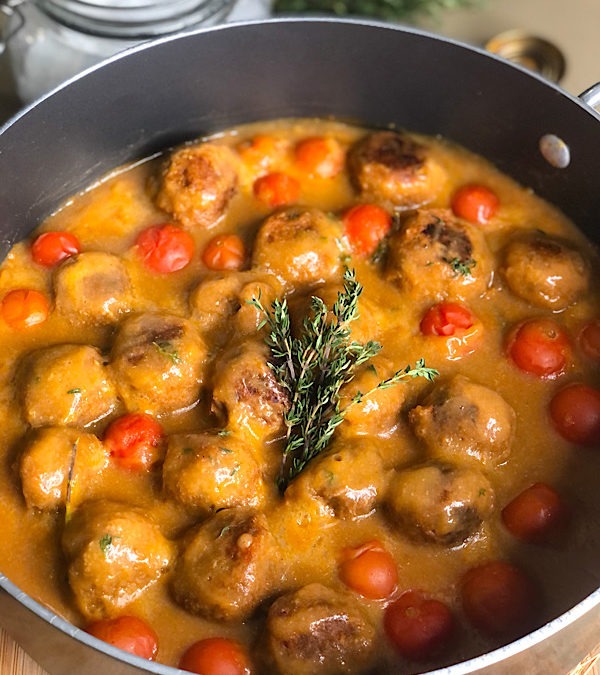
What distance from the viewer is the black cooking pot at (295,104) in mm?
3336

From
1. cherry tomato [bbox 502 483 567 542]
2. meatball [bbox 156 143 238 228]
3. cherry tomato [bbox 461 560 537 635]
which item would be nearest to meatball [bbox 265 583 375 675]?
cherry tomato [bbox 461 560 537 635]

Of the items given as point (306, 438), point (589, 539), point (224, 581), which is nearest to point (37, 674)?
point (224, 581)

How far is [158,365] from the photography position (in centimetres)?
296

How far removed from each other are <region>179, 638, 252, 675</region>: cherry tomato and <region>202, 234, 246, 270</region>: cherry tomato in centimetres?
131

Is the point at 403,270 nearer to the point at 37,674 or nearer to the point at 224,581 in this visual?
the point at 224,581

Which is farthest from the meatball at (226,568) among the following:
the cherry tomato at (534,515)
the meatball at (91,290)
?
the meatball at (91,290)

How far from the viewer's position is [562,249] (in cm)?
336

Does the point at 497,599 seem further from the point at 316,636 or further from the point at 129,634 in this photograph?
the point at 129,634

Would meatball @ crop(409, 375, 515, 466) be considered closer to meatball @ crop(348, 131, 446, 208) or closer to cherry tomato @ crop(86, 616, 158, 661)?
meatball @ crop(348, 131, 446, 208)

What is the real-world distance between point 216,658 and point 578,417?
1345 mm

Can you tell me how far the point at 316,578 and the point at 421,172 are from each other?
1.55m

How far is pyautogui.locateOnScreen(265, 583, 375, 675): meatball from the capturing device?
250cm

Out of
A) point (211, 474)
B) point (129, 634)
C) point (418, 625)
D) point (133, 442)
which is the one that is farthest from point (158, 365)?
point (418, 625)

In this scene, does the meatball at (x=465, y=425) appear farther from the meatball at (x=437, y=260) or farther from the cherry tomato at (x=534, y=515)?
the meatball at (x=437, y=260)
